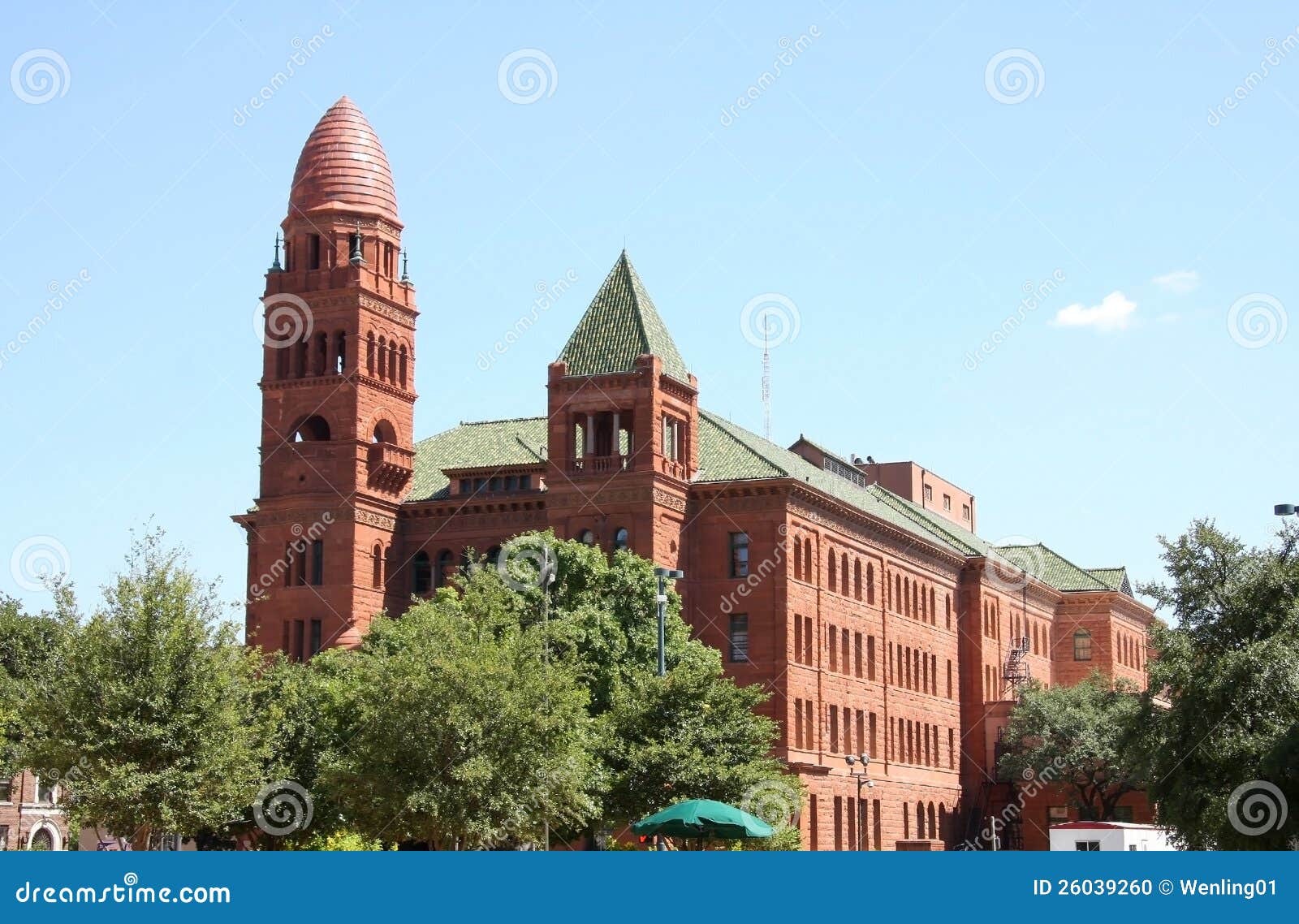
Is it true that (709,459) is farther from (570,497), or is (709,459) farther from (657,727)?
(657,727)

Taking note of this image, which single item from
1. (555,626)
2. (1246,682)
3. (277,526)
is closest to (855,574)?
(277,526)

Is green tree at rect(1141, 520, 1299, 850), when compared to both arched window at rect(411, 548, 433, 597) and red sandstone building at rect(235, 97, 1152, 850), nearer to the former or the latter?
red sandstone building at rect(235, 97, 1152, 850)

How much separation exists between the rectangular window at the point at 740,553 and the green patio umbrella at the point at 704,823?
38262 mm

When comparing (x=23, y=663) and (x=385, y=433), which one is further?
(x=385, y=433)

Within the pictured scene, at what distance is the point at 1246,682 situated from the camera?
53.5 metres

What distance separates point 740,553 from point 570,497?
326 inches

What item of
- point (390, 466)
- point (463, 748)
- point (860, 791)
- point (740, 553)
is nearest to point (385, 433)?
point (390, 466)

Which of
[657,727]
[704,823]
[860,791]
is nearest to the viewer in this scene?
[704,823]

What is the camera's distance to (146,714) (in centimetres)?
4784

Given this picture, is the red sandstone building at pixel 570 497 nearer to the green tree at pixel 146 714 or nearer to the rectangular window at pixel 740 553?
the rectangular window at pixel 740 553

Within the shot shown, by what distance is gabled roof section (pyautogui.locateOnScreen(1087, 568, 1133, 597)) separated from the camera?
13350 cm

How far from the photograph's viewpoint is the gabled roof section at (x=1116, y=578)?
134m

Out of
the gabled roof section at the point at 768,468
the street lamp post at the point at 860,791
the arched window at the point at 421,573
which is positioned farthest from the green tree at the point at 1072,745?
the arched window at the point at 421,573
